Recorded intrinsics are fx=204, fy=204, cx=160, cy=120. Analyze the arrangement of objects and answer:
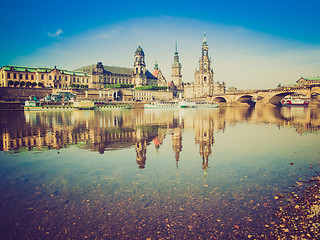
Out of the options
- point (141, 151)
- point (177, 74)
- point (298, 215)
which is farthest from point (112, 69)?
point (298, 215)

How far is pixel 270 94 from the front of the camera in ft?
269

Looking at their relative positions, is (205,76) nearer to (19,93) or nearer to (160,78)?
(160,78)

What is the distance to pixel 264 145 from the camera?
14.8 m

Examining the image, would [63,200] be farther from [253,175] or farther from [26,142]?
[26,142]

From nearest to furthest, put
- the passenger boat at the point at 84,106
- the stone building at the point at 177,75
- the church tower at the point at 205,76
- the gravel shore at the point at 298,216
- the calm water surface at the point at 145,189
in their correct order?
the gravel shore at the point at 298,216
the calm water surface at the point at 145,189
the passenger boat at the point at 84,106
the church tower at the point at 205,76
the stone building at the point at 177,75

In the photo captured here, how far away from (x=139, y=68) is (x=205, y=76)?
141 feet

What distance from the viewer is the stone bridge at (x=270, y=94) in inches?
2741

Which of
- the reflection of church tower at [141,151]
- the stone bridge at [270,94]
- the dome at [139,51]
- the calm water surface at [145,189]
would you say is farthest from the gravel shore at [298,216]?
the dome at [139,51]

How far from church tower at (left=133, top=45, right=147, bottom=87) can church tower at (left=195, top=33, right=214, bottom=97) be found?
36797 mm

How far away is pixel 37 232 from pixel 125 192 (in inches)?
112

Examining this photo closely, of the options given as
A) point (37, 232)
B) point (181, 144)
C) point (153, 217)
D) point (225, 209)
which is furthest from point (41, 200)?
point (181, 144)

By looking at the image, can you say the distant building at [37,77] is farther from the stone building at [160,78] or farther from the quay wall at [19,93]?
the stone building at [160,78]

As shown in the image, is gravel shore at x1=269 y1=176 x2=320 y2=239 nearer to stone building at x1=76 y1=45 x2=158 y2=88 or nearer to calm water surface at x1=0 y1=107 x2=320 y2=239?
calm water surface at x1=0 y1=107 x2=320 y2=239

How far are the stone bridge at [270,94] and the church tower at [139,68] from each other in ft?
144
